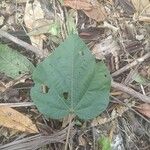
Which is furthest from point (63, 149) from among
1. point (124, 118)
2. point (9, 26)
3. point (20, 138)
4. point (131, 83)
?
point (9, 26)

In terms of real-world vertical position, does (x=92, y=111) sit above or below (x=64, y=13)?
below

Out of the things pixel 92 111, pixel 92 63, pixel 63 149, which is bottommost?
pixel 63 149

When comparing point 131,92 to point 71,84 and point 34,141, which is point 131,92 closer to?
point 71,84

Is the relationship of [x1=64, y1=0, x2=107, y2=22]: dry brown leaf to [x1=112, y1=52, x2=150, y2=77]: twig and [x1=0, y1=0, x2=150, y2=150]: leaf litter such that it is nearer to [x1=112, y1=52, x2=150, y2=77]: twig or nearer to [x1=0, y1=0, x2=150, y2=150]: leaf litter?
[x1=0, y1=0, x2=150, y2=150]: leaf litter

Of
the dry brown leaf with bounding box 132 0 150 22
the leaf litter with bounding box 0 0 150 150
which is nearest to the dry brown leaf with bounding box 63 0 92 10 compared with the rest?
the leaf litter with bounding box 0 0 150 150

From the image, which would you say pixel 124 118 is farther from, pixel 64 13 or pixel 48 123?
pixel 64 13

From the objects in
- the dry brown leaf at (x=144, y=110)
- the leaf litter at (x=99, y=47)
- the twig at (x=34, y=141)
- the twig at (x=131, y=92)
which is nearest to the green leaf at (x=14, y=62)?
the leaf litter at (x=99, y=47)

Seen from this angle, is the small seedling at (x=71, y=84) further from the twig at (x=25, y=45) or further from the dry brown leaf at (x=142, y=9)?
the dry brown leaf at (x=142, y=9)

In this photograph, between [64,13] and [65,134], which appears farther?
[64,13]
